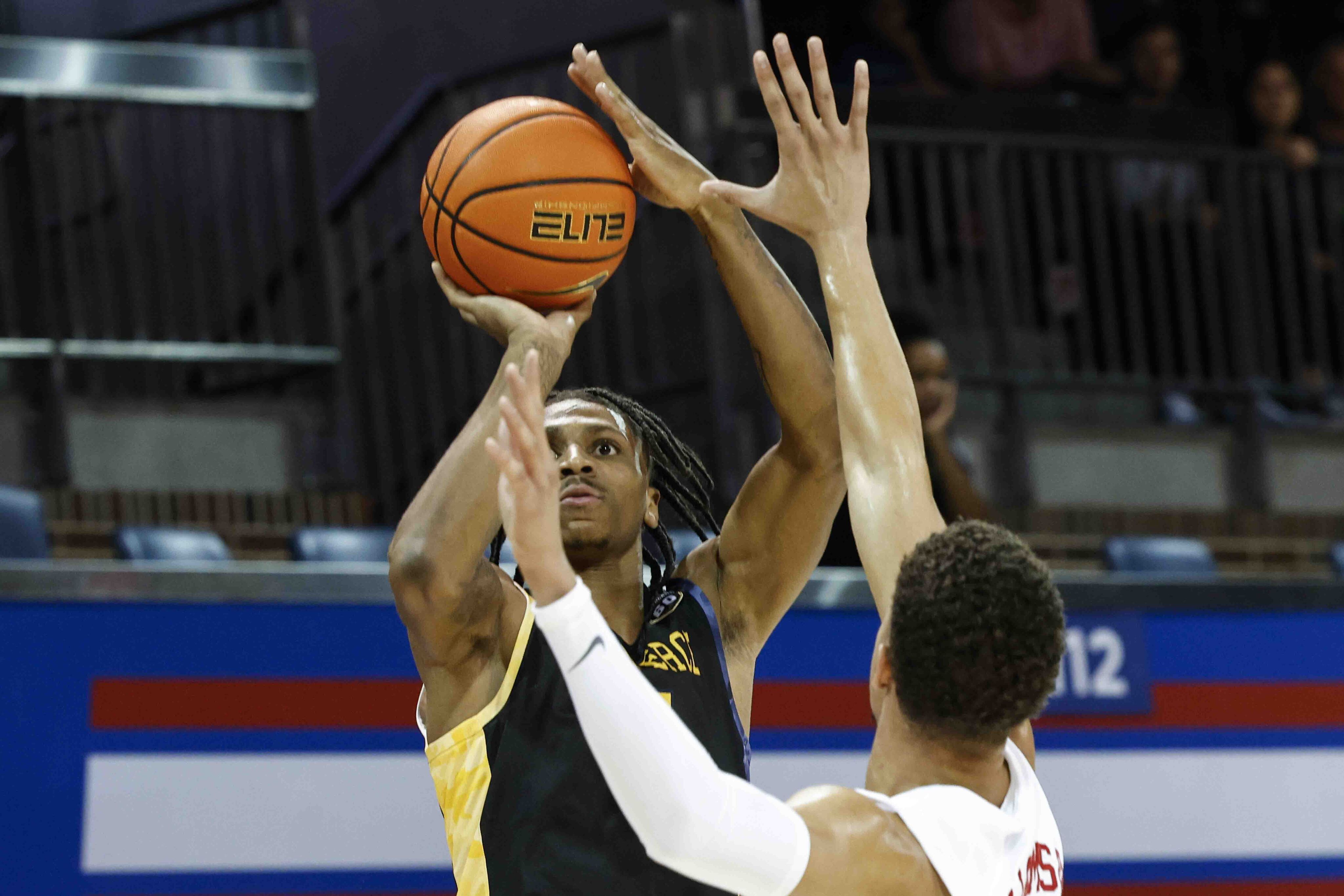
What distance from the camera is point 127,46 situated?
7414mm

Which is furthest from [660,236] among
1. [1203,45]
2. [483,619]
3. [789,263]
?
[483,619]

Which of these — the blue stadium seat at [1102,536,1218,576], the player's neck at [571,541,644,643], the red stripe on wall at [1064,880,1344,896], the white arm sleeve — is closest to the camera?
the white arm sleeve

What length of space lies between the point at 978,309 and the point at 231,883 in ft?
16.3

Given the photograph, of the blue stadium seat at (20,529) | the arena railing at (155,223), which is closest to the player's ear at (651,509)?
the blue stadium seat at (20,529)

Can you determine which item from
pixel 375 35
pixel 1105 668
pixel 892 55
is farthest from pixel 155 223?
pixel 1105 668

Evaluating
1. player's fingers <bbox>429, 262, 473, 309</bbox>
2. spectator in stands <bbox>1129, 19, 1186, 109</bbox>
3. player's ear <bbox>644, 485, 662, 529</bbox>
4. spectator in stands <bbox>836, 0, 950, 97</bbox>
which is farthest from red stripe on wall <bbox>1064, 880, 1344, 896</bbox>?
spectator in stands <bbox>1129, 19, 1186, 109</bbox>

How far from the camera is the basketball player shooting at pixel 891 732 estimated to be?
184cm

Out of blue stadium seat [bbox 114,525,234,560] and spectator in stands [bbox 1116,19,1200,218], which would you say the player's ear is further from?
spectator in stands [bbox 1116,19,1200,218]

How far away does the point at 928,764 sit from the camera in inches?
82.5

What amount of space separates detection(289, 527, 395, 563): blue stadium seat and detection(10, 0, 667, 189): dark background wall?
394 centimetres

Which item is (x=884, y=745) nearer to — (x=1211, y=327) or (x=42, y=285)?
(x=42, y=285)

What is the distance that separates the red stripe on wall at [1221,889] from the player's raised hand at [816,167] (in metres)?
2.52

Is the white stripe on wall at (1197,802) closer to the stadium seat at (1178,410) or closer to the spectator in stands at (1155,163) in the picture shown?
the stadium seat at (1178,410)

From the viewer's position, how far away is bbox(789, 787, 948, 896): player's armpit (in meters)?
1.89
